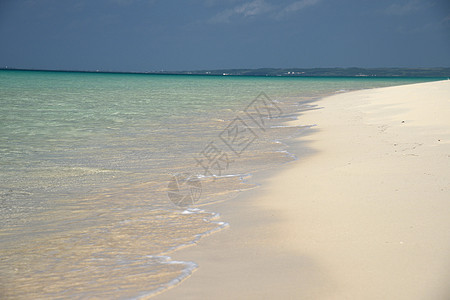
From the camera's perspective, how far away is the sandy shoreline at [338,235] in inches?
110

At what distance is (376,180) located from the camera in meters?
5.14

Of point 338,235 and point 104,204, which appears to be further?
point 104,204

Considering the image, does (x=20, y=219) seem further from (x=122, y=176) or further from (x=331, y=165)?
(x=331, y=165)

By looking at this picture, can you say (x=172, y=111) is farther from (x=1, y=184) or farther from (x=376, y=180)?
(x=376, y=180)

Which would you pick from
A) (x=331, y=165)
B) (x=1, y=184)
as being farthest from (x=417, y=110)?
(x=1, y=184)

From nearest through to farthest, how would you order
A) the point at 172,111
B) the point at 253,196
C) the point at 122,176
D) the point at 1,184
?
the point at 253,196 → the point at 1,184 → the point at 122,176 → the point at 172,111

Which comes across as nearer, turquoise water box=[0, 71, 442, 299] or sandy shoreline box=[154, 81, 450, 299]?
sandy shoreline box=[154, 81, 450, 299]

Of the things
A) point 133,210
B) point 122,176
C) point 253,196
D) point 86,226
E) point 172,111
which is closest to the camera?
point 86,226

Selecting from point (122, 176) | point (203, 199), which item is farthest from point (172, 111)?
point (203, 199)

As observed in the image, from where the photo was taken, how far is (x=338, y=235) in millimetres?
3590

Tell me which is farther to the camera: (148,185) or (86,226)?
(148,185)

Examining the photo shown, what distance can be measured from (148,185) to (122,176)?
0.66 m

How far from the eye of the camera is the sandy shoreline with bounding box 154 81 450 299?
2789 mm

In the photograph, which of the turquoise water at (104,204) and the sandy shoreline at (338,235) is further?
the turquoise water at (104,204)
